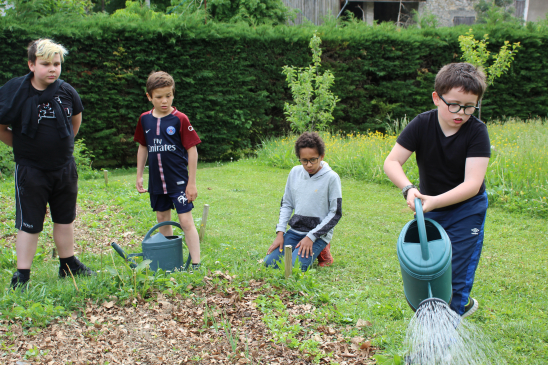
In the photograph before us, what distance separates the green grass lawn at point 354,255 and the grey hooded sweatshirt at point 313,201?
437 millimetres

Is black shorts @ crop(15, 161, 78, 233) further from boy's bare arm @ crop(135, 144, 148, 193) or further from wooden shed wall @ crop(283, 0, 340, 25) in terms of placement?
wooden shed wall @ crop(283, 0, 340, 25)

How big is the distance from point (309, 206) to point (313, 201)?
0.06m

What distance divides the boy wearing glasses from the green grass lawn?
255mm

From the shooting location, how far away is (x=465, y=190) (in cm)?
226

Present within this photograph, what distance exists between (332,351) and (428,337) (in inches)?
29.4

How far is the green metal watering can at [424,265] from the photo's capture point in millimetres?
2002

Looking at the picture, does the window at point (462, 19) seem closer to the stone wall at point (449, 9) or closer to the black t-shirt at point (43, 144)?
the stone wall at point (449, 9)

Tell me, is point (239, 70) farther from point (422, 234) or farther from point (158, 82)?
point (422, 234)

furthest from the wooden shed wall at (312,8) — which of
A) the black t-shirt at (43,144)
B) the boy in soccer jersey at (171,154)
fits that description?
the black t-shirt at (43,144)

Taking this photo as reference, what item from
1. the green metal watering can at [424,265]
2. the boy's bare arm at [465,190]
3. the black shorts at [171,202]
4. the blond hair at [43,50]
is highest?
the blond hair at [43,50]

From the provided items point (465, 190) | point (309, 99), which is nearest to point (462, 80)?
point (465, 190)

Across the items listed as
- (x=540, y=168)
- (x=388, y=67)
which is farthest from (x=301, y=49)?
(x=540, y=168)

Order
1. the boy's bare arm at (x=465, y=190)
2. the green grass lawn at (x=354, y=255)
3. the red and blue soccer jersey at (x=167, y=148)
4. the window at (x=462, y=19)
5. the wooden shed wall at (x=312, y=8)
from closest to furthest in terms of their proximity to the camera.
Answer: the boy's bare arm at (x=465, y=190)
the green grass lawn at (x=354, y=255)
the red and blue soccer jersey at (x=167, y=148)
the wooden shed wall at (x=312, y=8)
the window at (x=462, y=19)

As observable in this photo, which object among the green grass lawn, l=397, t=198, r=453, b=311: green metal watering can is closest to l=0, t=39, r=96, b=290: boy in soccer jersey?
the green grass lawn
